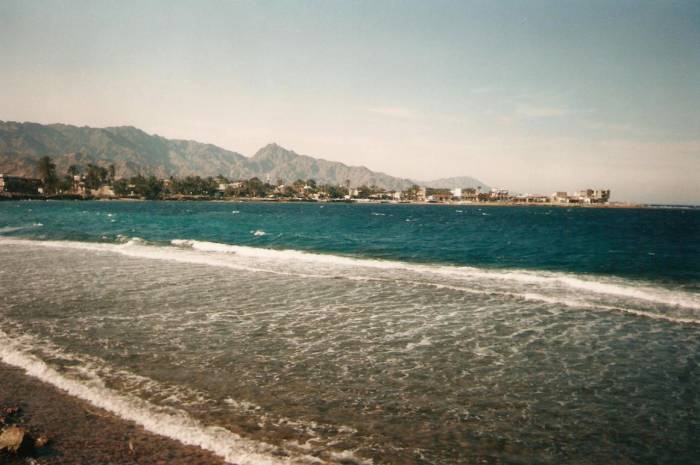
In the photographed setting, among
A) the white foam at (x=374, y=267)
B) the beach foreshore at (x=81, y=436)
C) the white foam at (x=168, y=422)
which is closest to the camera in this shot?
the beach foreshore at (x=81, y=436)

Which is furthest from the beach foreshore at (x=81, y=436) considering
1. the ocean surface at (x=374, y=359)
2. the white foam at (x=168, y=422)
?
the ocean surface at (x=374, y=359)

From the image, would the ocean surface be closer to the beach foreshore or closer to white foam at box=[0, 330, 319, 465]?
white foam at box=[0, 330, 319, 465]

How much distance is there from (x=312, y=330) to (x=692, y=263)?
34.5 metres

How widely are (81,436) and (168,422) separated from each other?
1.43 metres

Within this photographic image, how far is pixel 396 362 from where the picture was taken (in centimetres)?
1145

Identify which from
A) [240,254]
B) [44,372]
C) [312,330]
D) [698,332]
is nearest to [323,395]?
[312,330]

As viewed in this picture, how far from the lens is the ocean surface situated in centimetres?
761

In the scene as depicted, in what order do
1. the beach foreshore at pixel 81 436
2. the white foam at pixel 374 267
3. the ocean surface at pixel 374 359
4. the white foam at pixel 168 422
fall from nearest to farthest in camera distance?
the beach foreshore at pixel 81 436
the white foam at pixel 168 422
the ocean surface at pixel 374 359
the white foam at pixel 374 267

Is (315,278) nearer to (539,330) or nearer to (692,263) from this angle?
(539,330)

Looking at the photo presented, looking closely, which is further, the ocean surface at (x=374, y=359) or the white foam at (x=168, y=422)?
the ocean surface at (x=374, y=359)

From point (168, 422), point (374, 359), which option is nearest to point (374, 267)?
→ point (374, 359)

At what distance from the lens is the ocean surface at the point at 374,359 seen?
761 centimetres

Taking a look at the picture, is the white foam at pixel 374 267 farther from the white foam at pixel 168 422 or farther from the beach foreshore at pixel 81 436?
the beach foreshore at pixel 81 436

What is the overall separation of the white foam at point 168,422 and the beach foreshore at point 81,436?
154 mm
